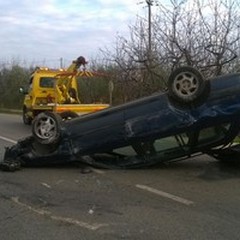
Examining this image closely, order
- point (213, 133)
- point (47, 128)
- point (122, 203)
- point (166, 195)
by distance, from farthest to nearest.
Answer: point (47, 128), point (213, 133), point (166, 195), point (122, 203)

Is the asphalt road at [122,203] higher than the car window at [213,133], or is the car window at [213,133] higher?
the car window at [213,133]

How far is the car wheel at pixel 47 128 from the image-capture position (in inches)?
421

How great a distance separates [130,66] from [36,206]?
15.6m

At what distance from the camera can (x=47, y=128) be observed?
10906 millimetres

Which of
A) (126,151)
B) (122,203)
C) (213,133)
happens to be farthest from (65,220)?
(213,133)

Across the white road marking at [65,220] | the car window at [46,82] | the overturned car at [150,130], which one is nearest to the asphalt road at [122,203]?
the white road marking at [65,220]

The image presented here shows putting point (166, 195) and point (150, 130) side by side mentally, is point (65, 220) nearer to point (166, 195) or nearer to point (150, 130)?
point (166, 195)

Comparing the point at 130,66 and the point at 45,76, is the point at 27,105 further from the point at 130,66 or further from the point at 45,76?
the point at 130,66

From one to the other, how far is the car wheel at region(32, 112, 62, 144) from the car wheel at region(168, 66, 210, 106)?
2.04 meters

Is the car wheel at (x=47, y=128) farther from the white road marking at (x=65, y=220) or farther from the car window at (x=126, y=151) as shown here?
the white road marking at (x=65, y=220)

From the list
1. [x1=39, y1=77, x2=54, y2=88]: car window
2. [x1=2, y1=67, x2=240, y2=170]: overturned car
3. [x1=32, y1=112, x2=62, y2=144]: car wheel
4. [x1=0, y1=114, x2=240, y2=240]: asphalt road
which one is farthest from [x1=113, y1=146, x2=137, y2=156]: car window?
[x1=39, y1=77, x2=54, y2=88]: car window

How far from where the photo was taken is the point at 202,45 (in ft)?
66.1

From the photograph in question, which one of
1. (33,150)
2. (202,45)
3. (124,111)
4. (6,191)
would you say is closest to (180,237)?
(6,191)

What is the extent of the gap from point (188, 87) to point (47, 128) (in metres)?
2.59
